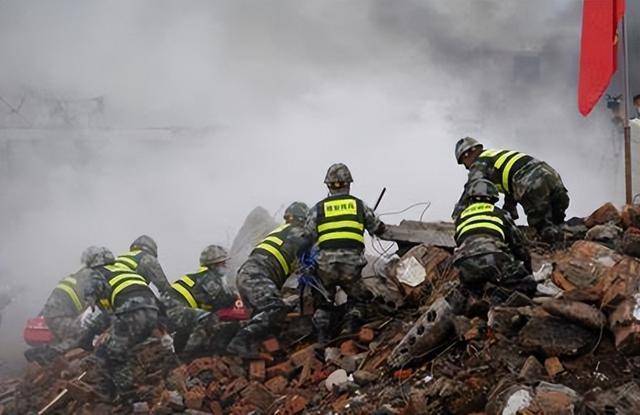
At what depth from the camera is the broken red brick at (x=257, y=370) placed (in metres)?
6.75

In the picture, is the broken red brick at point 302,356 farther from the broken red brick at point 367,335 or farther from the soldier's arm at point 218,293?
the soldier's arm at point 218,293

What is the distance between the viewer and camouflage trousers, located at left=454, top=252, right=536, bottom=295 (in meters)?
5.78

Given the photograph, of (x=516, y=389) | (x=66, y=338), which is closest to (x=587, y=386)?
(x=516, y=389)

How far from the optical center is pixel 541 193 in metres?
7.44

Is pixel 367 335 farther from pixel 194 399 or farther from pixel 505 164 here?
pixel 505 164

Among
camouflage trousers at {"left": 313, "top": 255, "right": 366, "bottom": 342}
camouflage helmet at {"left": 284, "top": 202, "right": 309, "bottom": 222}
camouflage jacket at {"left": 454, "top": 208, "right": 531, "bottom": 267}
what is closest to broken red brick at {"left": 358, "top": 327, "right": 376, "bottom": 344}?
camouflage trousers at {"left": 313, "top": 255, "right": 366, "bottom": 342}

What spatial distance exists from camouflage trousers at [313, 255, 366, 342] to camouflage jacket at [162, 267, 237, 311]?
143 cm

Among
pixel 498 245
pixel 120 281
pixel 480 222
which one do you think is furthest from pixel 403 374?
pixel 120 281

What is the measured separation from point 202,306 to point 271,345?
1341mm

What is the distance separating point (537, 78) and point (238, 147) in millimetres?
9441

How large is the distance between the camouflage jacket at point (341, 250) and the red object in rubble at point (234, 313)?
5.16ft

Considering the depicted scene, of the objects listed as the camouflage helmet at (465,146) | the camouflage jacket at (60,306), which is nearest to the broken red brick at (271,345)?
the camouflage helmet at (465,146)

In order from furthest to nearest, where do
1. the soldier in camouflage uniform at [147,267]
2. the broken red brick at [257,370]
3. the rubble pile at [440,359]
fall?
1. the soldier in camouflage uniform at [147,267]
2. the broken red brick at [257,370]
3. the rubble pile at [440,359]

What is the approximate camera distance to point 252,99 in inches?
864
